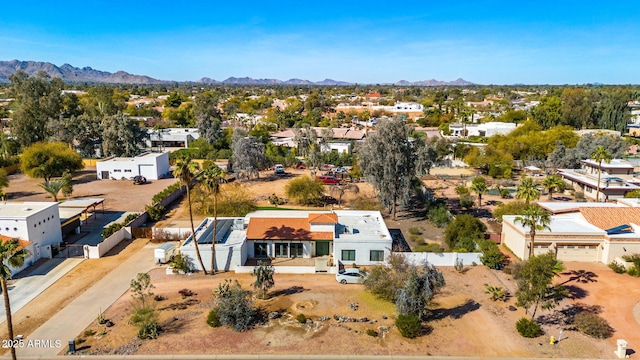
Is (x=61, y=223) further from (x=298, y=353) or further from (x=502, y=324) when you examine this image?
(x=502, y=324)

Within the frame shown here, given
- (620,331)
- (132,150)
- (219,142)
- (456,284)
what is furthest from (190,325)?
(219,142)

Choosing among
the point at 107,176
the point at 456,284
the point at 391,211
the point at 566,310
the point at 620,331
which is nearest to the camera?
the point at 620,331

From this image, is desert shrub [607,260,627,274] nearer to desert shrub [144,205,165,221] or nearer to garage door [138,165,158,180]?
desert shrub [144,205,165,221]

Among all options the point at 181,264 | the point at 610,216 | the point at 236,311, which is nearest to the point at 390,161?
the point at 610,216

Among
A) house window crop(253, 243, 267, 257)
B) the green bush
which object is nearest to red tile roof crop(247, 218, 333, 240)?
house window crop(253, 243, 267, 257)

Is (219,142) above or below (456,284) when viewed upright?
above

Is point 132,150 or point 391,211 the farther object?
point 132,150

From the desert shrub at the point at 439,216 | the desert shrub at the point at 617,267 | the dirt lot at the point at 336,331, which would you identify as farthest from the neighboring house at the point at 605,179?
the dirt lot at the point at 336,331

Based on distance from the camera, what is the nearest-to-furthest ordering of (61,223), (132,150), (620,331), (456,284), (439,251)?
(620,331), (456,284), (439,251), (61,223), (132,150)
